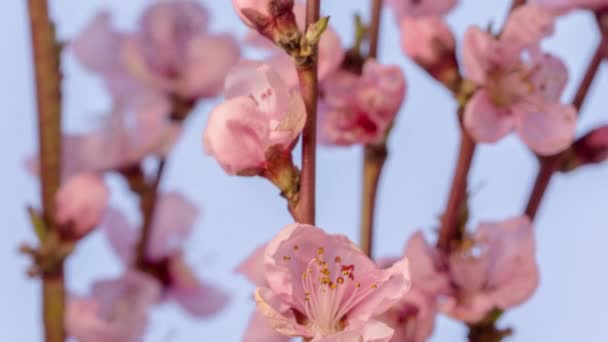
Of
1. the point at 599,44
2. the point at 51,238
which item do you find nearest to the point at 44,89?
the point at 51,238

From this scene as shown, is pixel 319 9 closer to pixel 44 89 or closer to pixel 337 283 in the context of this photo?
pixel 337 283

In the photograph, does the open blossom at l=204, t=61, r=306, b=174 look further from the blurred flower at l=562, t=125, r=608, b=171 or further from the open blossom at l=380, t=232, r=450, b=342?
the blurred flower at l=562, t=125, r=608, b=171

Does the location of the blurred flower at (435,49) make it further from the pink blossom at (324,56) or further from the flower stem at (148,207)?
the flower stem at (148,207)

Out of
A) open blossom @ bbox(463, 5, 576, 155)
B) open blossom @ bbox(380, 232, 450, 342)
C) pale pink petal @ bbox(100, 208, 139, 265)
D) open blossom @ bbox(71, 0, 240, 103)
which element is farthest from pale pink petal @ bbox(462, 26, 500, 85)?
pale pink petal @ bbox(100, 208, 139, 265)

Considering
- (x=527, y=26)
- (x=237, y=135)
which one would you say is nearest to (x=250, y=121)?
(x=237, y=135)

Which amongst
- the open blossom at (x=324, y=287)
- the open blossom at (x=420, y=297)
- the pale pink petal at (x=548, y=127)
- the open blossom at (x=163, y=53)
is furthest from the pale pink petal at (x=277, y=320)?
the open blossom at (x=163, y=53)
